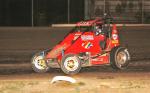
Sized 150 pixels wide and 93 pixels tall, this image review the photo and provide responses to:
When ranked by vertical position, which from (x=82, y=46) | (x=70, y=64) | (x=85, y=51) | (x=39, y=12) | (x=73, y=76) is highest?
(x=39, y=12)

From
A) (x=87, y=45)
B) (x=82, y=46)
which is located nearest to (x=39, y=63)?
(x=82, y=46)

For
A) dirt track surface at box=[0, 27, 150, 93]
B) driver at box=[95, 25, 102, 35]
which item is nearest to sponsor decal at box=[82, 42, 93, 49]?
driver at box=[95, 25, 102, 35]

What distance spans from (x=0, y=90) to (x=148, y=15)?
78.2ft

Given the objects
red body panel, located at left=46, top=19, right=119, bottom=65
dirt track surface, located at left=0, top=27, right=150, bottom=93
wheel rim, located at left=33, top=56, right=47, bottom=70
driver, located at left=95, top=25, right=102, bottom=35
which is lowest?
dirt track surface, located at left=0, top=27, right=150, bottom=93

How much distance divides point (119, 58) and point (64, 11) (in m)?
18.9

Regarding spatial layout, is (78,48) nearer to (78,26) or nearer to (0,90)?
(78,26)

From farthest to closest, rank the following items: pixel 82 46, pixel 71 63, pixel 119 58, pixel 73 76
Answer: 1. pixel 119 58
2. pixel 82 46
3. pixel 71 63
4. pixel 73 76

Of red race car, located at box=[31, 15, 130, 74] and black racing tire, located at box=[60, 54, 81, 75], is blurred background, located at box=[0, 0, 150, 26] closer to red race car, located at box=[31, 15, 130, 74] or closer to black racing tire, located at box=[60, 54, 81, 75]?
red race car, located at box=[31, 15, 130, 74]

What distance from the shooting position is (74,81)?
1041 centimetres

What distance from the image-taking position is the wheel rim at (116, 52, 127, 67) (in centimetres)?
1292

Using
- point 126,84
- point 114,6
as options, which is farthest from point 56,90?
point 114,6

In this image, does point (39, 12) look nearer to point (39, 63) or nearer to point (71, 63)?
point (39, 63)

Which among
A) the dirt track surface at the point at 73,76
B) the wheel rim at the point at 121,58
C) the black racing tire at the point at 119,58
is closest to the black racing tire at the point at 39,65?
the dirt track surface at the point at 73,76

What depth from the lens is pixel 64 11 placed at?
3170 cm
